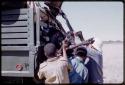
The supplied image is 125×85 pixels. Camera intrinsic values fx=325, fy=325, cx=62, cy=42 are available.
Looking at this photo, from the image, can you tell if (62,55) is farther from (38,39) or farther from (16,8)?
(16,8)

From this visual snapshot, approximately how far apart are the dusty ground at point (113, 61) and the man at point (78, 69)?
6794 mm

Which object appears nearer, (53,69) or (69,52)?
(53,69)

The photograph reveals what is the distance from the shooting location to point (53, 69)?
13.7 feet

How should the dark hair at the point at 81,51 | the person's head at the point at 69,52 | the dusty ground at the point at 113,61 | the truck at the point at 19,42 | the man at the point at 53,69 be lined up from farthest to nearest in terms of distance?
1. the dusty ground at the point at 113,61
2. the person's head at the point at 69,52
3. the dark hair at the point at 81,51
4. the truck at the point at 19,42
5. the man at the point at 53,69

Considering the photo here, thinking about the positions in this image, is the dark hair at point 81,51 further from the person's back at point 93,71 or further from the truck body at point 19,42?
the truck body at point 19,42

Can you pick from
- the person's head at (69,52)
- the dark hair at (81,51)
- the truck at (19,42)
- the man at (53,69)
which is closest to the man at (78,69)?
the dark hair at (81,51)

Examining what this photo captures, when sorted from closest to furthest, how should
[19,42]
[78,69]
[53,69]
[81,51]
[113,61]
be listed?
[53,69], [19,42], [78,69], [81,51], [113,61]

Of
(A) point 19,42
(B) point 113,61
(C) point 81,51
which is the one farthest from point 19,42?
(B) point 113,61

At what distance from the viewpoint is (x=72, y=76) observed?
15.3ft

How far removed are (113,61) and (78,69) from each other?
30.0 feet

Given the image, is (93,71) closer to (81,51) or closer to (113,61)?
(81,51)

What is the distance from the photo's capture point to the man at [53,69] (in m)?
4.16

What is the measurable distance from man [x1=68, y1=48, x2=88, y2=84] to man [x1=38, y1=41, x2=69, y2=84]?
1.38 ft

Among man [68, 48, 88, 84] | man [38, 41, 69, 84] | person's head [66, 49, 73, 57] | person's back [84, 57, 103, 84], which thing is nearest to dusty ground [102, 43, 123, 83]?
person's back [84, 57, 103, 84]
